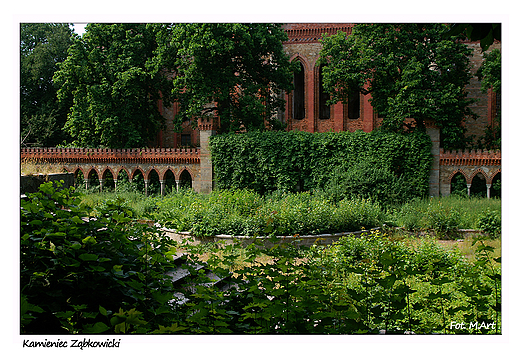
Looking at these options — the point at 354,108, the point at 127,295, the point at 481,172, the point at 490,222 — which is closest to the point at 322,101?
the point at 354,108

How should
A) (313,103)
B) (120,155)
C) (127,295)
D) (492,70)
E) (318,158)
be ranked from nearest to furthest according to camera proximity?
1. (127,295)
2. (318,158)
3. (492,70)
4. (120,155)
5. (313,103)

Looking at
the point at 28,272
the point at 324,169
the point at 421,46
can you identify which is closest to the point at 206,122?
the point at 324,169

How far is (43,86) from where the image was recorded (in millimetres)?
14891

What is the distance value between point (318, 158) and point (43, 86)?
417 inches

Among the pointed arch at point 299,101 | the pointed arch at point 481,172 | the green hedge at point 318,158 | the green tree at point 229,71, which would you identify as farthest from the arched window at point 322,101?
the pointed arch at point 481,172

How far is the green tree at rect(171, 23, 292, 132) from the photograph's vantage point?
618 inches

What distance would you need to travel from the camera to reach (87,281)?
2.99 m

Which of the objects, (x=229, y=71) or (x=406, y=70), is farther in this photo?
(x=229, y=71)

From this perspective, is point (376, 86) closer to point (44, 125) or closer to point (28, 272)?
point (44, 125)

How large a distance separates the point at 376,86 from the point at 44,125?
13547mm

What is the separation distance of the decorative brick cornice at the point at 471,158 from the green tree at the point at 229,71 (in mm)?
7144

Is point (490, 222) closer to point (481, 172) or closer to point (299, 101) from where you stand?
point (481, 172)

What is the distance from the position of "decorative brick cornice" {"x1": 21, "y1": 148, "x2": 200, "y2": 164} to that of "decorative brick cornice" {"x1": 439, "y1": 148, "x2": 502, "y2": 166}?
33.0 feet

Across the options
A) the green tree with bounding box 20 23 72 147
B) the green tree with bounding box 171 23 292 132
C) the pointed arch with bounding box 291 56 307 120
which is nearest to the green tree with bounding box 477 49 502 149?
the green tree with bounding box 171 23 292 132
